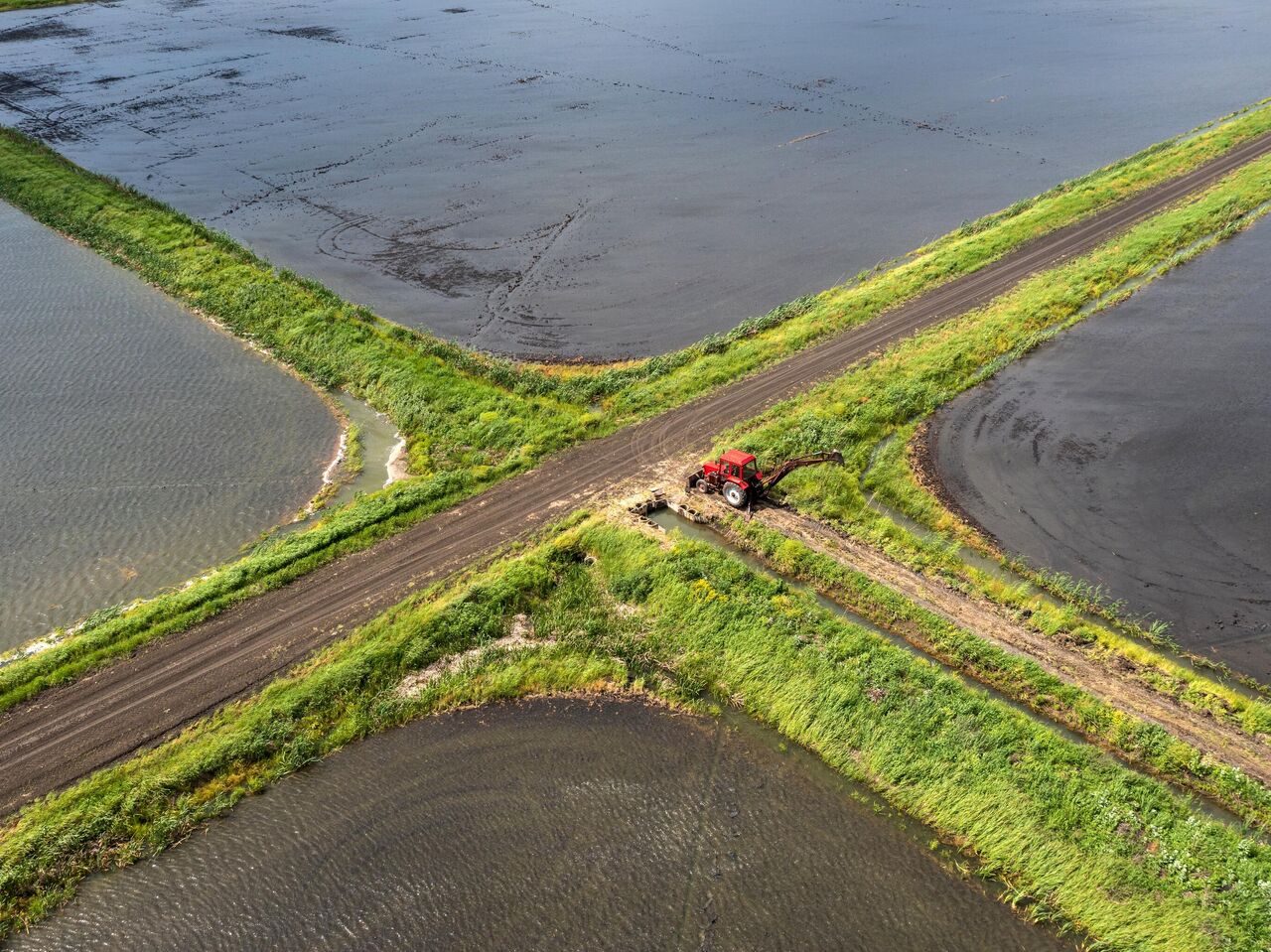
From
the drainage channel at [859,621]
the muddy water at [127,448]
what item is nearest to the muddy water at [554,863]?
the drainage channel at [859,621]

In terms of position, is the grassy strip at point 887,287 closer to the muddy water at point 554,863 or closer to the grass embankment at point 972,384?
the grass embankment at point 972,384

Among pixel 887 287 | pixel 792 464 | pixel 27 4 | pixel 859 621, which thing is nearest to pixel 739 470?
pixel 792 464

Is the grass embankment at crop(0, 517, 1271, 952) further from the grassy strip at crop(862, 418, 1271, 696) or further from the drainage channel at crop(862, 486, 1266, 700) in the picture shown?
the drainage channel at crop(862, 486, 1266, 700)

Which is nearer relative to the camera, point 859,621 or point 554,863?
point 554,863

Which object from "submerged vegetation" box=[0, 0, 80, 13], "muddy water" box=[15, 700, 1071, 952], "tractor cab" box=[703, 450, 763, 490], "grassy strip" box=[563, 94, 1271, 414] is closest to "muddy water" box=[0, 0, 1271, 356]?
"grassy strip" box=[563, 94, 1271, 414]

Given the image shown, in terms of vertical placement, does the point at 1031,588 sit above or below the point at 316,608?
above

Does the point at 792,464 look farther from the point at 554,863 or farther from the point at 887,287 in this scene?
the point at 887,287
